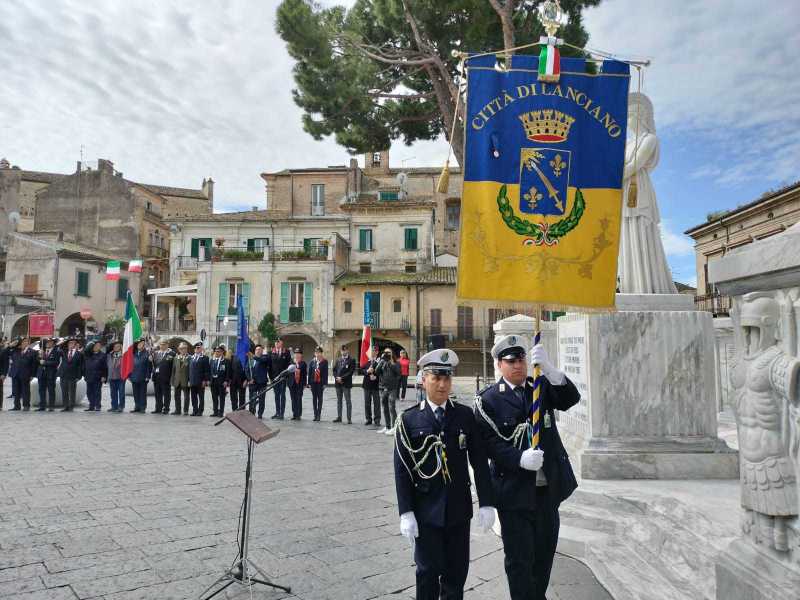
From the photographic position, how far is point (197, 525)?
4742 millimetres

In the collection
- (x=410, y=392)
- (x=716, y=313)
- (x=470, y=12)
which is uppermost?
(x=470, y=12)

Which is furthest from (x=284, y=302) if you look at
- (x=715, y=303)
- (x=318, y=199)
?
(x=715, y=303)

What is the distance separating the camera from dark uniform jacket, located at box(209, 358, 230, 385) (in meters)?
13.0

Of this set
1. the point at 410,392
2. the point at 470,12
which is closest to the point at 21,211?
the point at 410,392

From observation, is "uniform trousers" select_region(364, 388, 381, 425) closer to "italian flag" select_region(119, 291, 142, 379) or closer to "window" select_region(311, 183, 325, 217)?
"italian flag" select_region(119, 291, 142, 379)

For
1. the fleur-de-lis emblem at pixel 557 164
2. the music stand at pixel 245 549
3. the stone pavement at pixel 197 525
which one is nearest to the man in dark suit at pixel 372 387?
the stone pavement at pixel 197 525

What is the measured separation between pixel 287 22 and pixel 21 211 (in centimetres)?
4078

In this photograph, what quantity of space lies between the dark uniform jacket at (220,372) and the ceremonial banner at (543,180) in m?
10.3

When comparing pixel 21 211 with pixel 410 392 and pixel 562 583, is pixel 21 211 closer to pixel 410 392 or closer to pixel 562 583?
pixel 410 392

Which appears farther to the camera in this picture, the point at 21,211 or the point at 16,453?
the point at 21,211

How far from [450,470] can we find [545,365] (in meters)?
0.77

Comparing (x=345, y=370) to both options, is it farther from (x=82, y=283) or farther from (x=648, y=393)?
(x=82, y=283)

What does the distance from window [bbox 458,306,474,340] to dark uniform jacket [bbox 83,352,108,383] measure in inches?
880

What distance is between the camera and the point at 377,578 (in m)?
3.72
